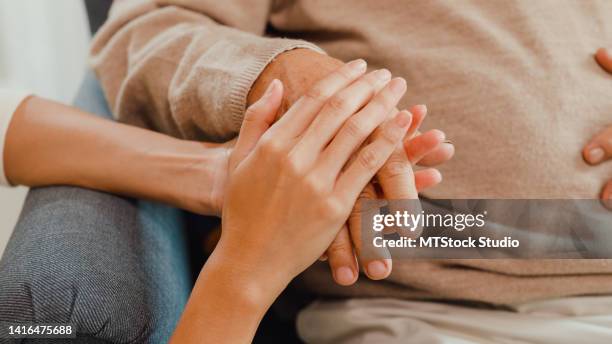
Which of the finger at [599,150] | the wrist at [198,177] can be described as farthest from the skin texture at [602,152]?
the wrist at [198,177]

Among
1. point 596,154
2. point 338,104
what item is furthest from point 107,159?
point 596,154

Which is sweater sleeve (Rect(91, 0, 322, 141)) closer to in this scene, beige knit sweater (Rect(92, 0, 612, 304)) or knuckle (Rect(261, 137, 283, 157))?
beige knit sweater (Rect(92, 0, 612, 304))

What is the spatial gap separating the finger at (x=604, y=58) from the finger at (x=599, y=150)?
0.09 metres

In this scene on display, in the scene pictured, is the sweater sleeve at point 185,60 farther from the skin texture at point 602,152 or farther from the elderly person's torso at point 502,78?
the skin texture at point 602,152

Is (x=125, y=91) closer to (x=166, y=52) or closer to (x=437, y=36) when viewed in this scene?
(x=166, y=52)

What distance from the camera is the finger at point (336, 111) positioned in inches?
21.5

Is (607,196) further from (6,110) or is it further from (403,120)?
(6,110)

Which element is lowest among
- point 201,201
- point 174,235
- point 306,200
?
point 174,235

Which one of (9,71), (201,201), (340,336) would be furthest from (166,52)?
(9,71)

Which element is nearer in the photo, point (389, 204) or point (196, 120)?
point (389, 204)

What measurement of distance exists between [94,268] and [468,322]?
46cm

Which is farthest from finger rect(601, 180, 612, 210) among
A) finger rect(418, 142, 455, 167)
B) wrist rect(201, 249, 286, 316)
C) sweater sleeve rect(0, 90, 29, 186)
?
sweater sleeve rect(0, 90, 29, 186)

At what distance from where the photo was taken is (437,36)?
756 mm

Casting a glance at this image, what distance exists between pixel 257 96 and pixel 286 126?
118 millimetres
